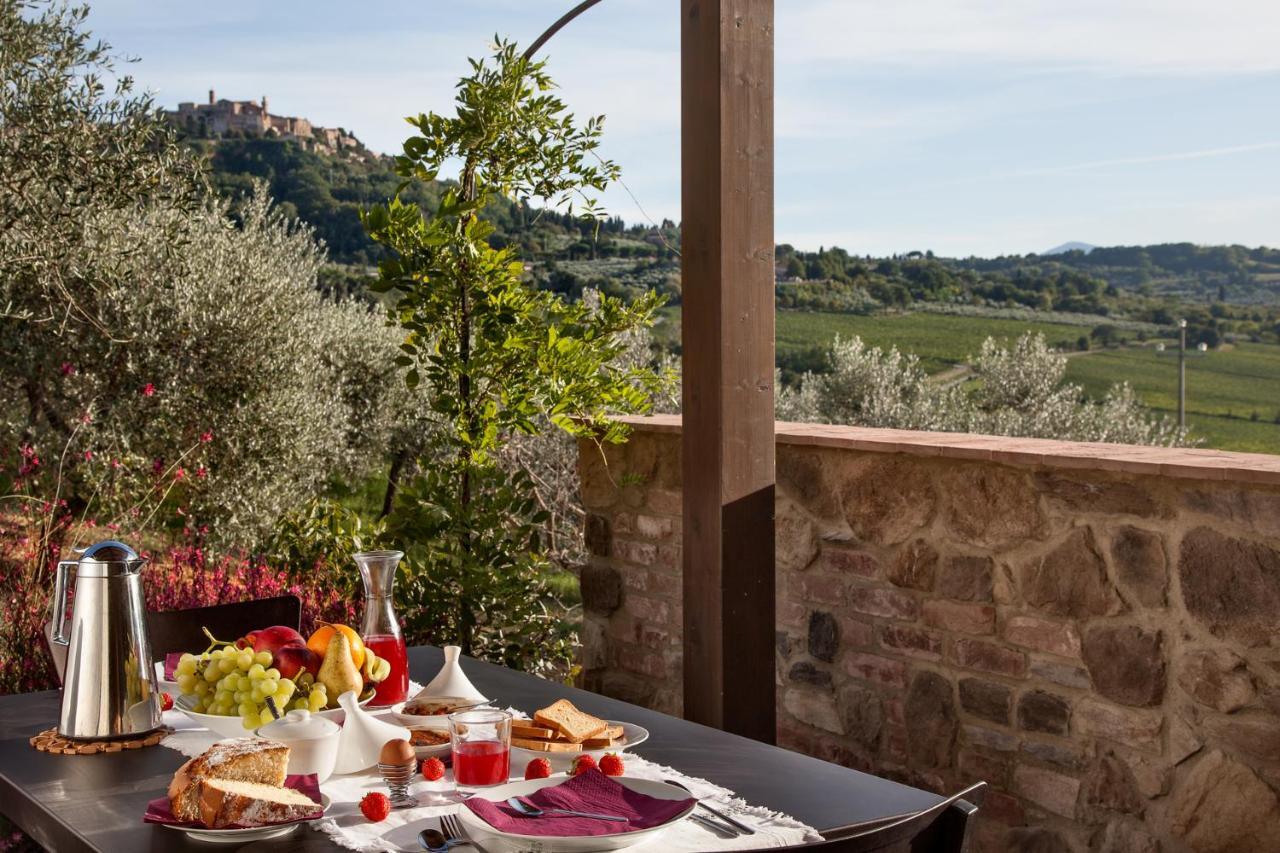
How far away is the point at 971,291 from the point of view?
20125 millimetres

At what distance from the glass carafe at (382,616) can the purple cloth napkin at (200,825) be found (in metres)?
0.39

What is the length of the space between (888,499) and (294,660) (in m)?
1.63

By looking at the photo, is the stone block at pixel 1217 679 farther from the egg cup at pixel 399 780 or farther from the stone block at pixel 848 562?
the egg cup at pixel 399 780

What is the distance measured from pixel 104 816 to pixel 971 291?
65.0 feet

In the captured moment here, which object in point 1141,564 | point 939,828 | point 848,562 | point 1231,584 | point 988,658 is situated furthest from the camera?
point 848,562

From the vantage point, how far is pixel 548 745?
1.73 m

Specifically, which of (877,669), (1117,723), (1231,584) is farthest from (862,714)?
(1231,584)

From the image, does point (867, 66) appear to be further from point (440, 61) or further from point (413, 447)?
point (413, 447)

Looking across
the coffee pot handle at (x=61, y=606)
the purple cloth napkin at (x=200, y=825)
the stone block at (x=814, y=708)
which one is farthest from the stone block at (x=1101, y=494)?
the coffee pot handle at (x=61, y=606)

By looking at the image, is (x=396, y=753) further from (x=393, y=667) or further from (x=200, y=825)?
(x=393, y=667)

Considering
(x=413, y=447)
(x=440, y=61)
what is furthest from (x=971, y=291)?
(x=413, y=447)

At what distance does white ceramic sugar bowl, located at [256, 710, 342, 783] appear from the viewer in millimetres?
1614

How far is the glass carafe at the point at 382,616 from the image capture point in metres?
1.97

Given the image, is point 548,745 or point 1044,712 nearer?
point 548,745
